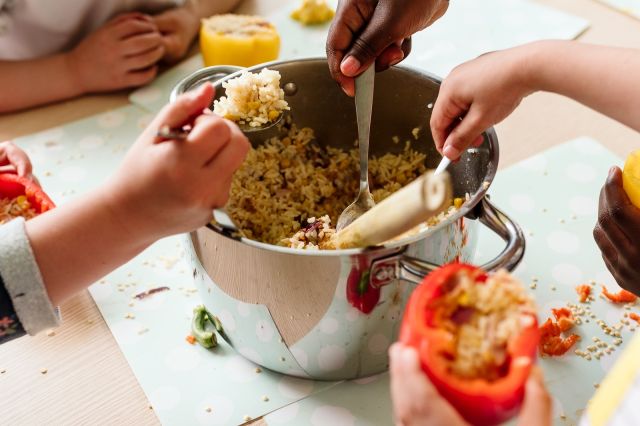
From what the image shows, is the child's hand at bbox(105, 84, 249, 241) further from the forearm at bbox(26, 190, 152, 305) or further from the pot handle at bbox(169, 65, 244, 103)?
the pot handle at bbox(169, 65, 244, 103)

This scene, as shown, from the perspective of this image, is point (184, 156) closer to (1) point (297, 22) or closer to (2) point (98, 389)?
(2) point (98, 389)

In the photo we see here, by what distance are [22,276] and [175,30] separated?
0.70 meters

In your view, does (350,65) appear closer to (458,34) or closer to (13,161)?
(13,161)

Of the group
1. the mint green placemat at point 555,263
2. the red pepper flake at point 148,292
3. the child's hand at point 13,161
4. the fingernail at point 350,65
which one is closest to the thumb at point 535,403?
the mint green placemat at point 555,263

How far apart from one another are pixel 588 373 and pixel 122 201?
502 mm

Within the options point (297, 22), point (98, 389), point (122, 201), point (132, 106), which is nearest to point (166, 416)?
point (98, 389)

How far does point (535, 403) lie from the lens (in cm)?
40

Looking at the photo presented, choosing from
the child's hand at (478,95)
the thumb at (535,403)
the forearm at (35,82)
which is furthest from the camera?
the forearm at (35,82)

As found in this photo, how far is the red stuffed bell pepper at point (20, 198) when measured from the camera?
75cm

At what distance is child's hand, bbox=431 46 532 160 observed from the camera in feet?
2.17

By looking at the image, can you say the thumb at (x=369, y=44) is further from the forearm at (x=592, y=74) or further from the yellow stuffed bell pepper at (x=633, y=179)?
the yellow stuffed bell pepper at (x=633, y=179)

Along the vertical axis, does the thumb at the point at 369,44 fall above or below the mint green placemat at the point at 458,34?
above

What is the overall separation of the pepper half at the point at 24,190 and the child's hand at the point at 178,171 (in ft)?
0.73

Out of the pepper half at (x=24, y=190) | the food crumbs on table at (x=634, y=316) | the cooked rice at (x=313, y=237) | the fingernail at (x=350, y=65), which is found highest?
the fingernail at (x=350, y=65)
